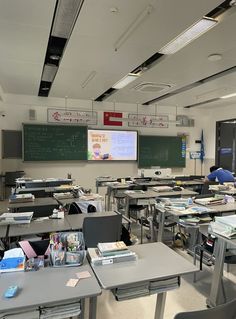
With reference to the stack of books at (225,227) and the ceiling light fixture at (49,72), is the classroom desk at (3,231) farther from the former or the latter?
the ceiling light fixture at (49,72)

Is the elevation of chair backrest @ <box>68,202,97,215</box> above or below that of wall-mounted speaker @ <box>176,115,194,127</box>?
below

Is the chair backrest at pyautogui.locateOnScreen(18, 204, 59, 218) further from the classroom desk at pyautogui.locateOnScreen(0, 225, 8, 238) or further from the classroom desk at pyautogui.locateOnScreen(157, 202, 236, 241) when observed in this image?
the classroom desk at pyautogui.locateOnScreen(157, 202, 236, 241)

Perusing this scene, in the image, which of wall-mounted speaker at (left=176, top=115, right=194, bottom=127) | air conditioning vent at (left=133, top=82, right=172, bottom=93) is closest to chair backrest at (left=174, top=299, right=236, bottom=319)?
air conditioning vent at (left=133, top=82, right=172, bottom=93)

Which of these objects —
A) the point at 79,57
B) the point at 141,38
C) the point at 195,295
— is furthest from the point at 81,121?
the point at 195,295

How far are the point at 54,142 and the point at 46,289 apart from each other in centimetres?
720

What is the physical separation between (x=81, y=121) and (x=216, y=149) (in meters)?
5.17

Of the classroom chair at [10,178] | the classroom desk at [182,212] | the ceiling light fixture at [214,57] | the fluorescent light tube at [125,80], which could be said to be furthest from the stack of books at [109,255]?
the classroom chair at [10,178]

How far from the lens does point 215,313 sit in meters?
1.08

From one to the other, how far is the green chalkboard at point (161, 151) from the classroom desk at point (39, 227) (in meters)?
6.60

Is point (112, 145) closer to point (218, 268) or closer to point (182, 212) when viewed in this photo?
point (182, 212)

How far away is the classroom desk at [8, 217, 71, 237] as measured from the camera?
2.62 meters

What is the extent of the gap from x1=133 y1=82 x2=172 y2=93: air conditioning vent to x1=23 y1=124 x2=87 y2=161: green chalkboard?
2.56 metres

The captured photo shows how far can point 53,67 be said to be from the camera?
5449 millimetres

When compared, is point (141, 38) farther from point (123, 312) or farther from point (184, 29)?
point (123, 312)
